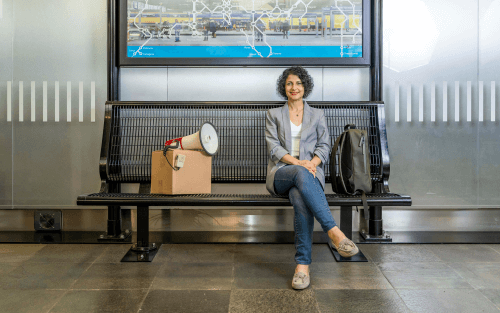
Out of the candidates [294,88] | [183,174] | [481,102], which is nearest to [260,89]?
[294,88]

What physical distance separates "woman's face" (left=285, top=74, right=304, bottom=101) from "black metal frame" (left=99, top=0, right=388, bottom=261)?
58cm

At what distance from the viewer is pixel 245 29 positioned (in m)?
3.39

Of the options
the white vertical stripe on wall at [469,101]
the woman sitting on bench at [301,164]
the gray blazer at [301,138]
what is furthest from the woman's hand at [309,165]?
the white vertical stripe on wall at [469,101]

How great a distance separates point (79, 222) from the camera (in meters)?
3.44

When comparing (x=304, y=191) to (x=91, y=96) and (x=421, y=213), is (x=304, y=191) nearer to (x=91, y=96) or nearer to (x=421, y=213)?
(x=421, y=213)

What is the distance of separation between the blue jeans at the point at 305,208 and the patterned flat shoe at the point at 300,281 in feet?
0.34

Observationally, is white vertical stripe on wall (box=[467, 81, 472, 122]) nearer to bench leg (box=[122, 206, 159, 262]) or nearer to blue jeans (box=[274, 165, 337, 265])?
blue jeans (box=[274, 165, 337, 265])

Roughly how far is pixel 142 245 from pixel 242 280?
942 millimetres

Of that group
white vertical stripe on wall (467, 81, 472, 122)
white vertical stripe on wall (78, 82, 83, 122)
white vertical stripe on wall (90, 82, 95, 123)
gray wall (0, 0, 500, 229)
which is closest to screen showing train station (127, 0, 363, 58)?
gray wall (0, 0, 500, 229)

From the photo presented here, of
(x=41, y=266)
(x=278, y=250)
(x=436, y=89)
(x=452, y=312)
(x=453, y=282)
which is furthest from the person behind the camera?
(x=436, y=89)

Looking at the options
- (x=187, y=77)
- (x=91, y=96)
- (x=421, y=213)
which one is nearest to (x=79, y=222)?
(x=91, y=96)

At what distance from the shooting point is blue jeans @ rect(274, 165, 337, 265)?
7.45 ft

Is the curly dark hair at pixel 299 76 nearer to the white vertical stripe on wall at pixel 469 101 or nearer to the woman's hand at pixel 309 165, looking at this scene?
the woman's hand at pixel 309 165

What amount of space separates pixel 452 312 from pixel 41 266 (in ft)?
8.80
